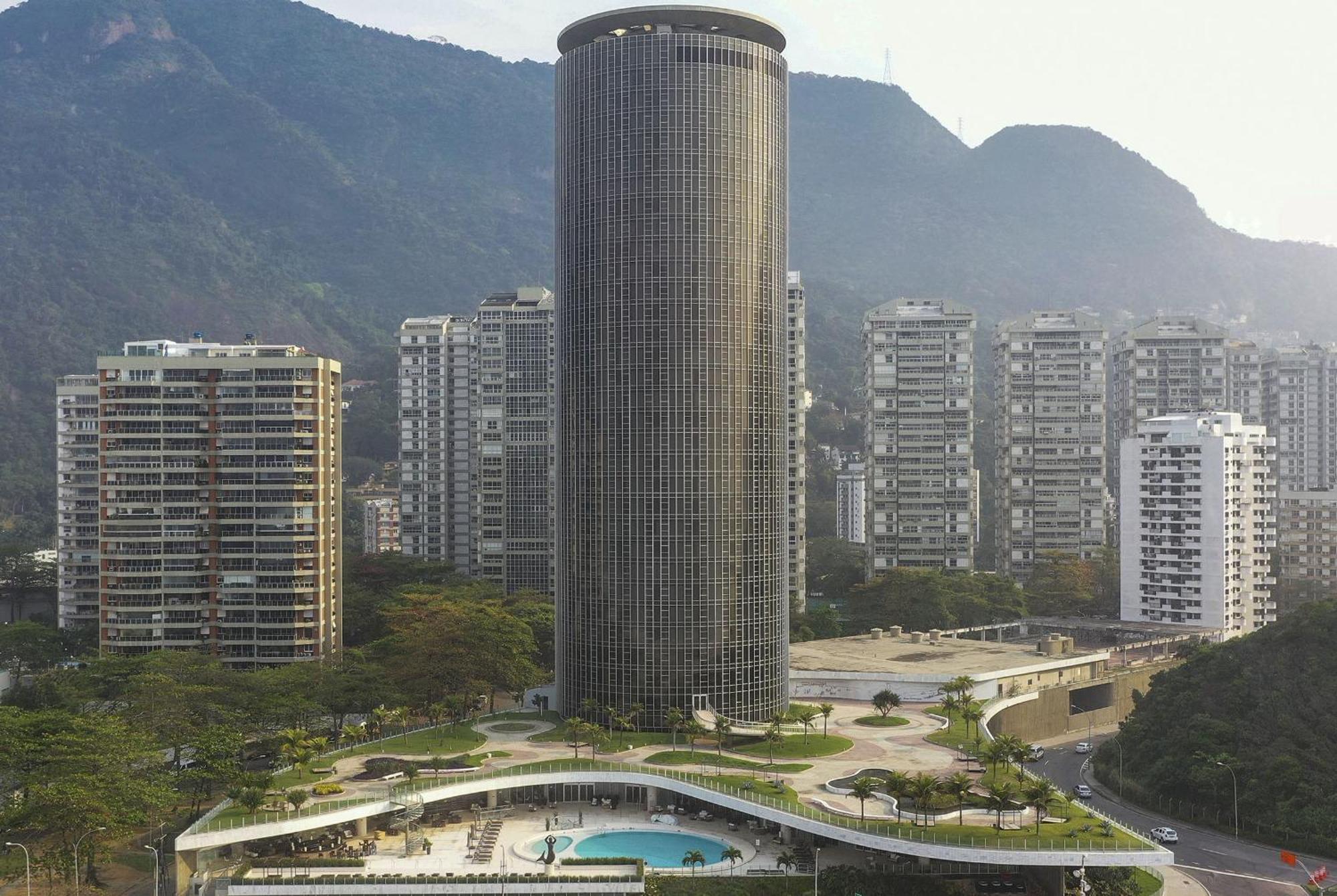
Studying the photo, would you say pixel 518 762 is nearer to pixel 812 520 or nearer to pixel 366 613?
pixel 366 613

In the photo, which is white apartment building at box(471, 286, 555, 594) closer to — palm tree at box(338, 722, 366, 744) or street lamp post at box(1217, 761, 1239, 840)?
palm tree at box(338, 722, 366, 744)

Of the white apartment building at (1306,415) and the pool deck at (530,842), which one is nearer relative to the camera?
the pool deck at (530,842)

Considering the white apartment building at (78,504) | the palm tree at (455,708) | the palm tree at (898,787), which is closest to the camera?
the palm tree at (898,787)

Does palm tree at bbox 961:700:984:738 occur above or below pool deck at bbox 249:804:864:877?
above

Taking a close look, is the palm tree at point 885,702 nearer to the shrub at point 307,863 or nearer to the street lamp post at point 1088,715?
the street lamp post at point 1088,715

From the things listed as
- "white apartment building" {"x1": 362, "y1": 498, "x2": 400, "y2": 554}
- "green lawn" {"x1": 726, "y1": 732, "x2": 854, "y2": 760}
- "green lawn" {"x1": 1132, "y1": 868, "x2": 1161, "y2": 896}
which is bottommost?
"green lawn" {"x1": 1132, "y1": 868, "x2": 1161, "y2": 896}

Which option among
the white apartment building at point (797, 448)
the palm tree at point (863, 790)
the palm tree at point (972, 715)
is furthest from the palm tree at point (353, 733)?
the white apartment building at point (797, 448)

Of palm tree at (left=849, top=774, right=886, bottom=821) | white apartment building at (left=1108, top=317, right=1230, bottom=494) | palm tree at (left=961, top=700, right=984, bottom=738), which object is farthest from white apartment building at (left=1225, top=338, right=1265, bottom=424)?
palm tree at (left=849, top=774, right=886, bottom=821)
